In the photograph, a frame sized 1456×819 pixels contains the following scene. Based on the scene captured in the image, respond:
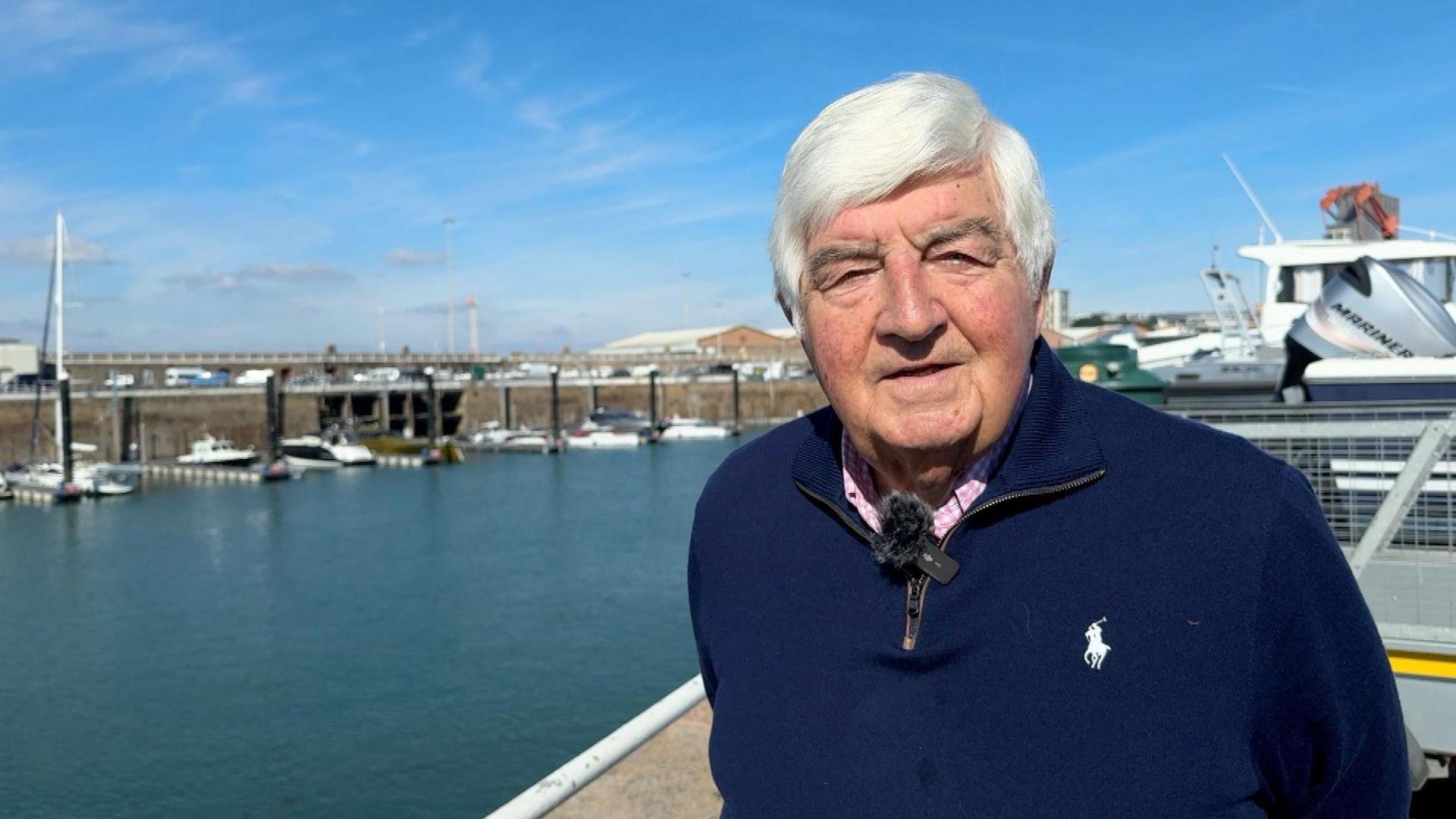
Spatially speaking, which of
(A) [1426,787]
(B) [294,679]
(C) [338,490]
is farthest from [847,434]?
(C) [338,490]

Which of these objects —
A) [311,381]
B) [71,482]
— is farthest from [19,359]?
[71,482]

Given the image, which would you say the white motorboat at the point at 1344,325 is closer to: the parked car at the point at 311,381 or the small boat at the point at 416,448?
the small boat at the point at 416,448

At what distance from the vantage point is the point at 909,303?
1314 mm

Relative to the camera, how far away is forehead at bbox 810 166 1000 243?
1323 millimetres

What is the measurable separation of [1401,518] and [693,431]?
5675 cm

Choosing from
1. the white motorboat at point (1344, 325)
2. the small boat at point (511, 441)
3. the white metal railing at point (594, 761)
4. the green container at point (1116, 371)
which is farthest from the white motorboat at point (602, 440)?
the white metal railing at point (594, 761)

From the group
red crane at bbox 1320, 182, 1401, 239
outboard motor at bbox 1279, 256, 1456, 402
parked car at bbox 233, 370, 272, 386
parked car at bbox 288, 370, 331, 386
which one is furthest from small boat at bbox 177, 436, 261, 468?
outboard motor at bbox 1279, 256, 1456, 402

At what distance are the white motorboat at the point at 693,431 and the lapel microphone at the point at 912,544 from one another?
190 feet

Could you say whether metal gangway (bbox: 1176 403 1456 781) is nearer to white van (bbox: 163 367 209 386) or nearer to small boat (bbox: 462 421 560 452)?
small boat (bbox: 462 421 560 452)

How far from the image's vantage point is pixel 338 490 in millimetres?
38406

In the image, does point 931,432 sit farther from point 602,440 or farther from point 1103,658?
point 602,440

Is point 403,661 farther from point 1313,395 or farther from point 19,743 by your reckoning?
point 1313,395

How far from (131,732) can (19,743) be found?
1117mm

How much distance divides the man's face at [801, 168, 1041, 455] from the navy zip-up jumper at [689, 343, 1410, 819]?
9cm
